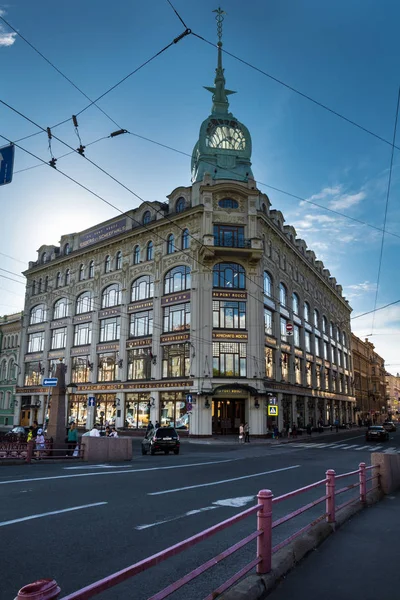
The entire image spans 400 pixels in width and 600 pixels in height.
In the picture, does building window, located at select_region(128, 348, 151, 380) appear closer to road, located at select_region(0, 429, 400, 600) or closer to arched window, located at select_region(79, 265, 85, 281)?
arched window, located at select_region(79, 265, 85, 281)

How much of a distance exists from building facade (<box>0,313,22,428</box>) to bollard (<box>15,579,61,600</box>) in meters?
60.4

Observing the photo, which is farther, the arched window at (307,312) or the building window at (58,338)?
the arched window at (307,312)

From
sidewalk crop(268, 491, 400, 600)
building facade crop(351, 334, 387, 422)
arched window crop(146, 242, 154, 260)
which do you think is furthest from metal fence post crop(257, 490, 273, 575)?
building facade crop(351, 334, 387, 422)

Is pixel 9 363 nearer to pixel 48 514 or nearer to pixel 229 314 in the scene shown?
pixel 229 314

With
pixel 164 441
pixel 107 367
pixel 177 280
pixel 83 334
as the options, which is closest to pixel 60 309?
pixel 83 334

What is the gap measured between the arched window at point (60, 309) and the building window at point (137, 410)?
1511 cm

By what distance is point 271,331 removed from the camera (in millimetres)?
45125

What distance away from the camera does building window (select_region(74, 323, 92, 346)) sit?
51.0 metres

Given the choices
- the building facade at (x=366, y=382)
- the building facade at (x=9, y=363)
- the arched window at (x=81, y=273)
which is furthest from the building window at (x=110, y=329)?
the building facade at (x=366, y=382)

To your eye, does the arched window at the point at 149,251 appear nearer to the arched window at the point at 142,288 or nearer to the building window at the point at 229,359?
the arched window at the point at 142,288

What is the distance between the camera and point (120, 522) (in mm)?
7984

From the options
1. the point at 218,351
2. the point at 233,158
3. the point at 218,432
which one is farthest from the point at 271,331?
the point at 233,158

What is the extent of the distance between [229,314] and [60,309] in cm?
2381

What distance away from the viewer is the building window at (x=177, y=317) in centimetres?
4156
